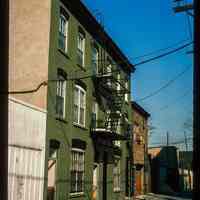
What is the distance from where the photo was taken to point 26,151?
49.4ft

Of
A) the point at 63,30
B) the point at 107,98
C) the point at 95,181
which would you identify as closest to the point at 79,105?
the point at 63,30

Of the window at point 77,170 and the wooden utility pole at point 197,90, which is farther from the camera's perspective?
the window at point 77,170

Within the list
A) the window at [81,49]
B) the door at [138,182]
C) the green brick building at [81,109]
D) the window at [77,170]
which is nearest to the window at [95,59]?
the green brick building at [81,109]

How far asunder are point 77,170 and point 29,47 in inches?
248

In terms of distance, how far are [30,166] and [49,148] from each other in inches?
71.3

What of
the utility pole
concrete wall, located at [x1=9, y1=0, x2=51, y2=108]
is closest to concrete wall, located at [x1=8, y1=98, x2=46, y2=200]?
concrete wall, located at [x1=9, y1=0, x2=51, y2=108]

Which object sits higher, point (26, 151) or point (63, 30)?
point (63, 30)

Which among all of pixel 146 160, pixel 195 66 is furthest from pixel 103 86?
pixel 146 160

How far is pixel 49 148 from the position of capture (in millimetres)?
17062

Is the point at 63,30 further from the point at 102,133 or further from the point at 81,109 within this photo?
the point at 102,133

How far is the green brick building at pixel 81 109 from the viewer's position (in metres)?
17.6

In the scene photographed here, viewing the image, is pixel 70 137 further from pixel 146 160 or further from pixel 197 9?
pixel 146 160

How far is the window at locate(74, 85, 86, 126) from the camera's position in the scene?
2038 centimetres

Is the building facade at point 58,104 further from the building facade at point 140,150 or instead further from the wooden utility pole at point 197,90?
the building facade at point 140,150
